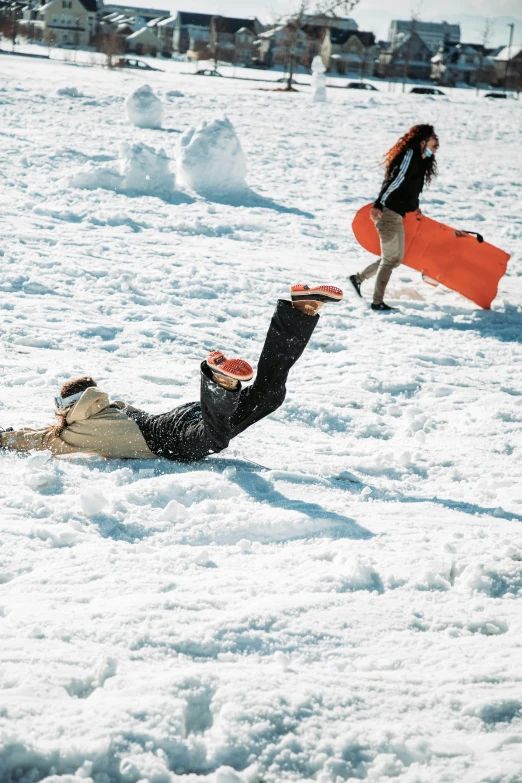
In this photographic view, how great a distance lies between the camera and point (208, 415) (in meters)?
3.21

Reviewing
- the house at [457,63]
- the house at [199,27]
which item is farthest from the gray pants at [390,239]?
the house at [199,27]

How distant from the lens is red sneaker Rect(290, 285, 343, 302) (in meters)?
3.27

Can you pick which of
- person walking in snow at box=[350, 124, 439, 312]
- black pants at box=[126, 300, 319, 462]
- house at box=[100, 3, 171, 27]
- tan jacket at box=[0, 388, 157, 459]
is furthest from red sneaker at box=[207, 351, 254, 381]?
house at box=[100, 3, 171, 27]

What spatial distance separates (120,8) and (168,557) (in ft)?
319

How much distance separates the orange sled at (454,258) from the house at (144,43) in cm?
5850

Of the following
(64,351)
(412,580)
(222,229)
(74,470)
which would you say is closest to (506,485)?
(412,580)

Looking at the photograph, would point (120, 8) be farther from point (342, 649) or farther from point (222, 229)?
point (342, 649)

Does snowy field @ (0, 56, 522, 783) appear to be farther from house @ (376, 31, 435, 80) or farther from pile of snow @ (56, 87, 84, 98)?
house @ (376, 31, 435, 80)

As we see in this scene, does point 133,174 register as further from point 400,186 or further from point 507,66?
point 507,66

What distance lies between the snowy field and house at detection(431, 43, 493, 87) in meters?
58.7

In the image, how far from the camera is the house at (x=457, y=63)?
60.5 m

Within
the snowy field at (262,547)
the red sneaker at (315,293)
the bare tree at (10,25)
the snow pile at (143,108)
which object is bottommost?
the snowy field at (262,547)

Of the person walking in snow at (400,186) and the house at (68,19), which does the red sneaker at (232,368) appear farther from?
the house at (68,19)

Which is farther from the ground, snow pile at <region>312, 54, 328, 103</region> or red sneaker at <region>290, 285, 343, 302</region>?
snow pile at <region>312, 54, 328, 103</region>
